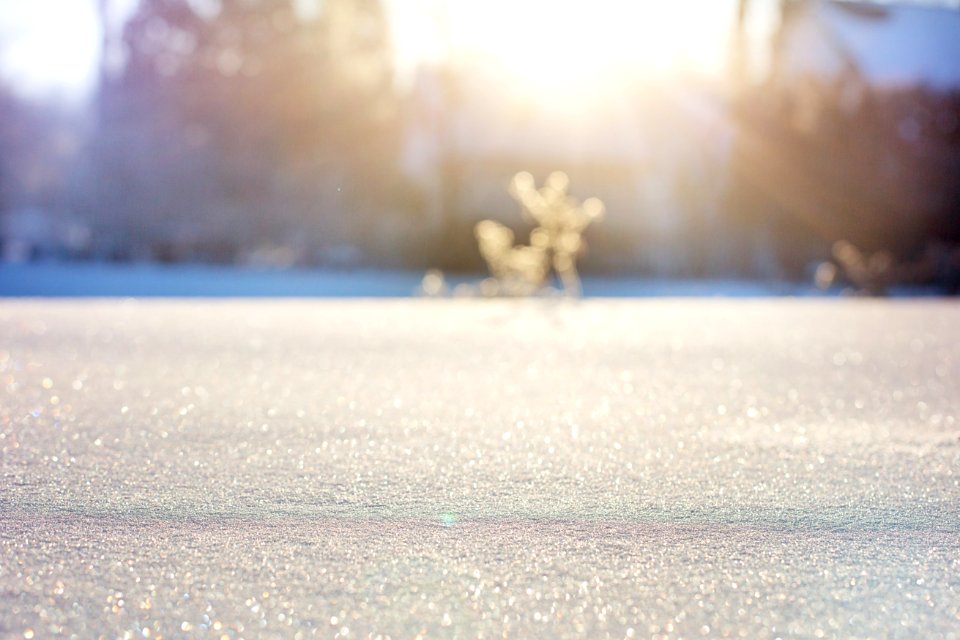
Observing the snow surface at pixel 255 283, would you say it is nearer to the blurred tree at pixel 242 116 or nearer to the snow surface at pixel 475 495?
the blurred tree at pixel 242 116

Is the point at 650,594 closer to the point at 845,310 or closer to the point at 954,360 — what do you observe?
the point at 954,360

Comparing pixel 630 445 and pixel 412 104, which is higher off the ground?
pixel 412 104

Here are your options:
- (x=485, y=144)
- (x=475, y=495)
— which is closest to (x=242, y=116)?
(x=485, y=144)

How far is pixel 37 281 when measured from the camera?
15.0 metres

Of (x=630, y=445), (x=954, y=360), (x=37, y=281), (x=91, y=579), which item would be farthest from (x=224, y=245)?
(x=91, y=579)

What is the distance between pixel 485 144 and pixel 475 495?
19.9 meters

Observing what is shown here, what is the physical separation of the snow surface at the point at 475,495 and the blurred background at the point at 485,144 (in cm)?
1361

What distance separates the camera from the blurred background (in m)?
20.5

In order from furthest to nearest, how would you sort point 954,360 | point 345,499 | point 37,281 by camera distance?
point 37,281
point 954,360
point 345,499

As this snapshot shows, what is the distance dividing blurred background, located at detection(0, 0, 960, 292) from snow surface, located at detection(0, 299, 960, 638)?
13.6 m

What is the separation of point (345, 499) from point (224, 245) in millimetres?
18172

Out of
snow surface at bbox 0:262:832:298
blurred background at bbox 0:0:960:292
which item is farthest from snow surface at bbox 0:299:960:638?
blurred background at bbox 0:0:960:292

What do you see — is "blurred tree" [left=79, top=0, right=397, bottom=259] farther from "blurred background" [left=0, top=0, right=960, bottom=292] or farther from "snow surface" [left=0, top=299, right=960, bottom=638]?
"snow surface" [left=0, top=299, right=960, bottom=638]

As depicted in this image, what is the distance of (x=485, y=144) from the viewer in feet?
74.8
